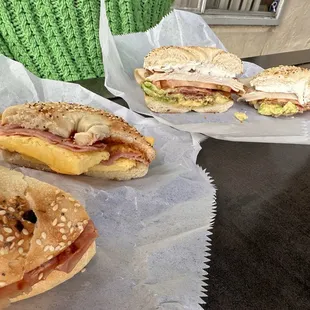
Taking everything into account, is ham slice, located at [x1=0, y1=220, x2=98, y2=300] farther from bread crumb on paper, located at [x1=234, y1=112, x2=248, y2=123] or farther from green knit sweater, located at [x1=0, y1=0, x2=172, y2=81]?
bread crumb on paper, located at [x1=234, y1=112, x2=248, y2=123]

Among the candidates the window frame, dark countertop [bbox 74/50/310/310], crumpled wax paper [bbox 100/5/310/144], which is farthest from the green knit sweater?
the window frame

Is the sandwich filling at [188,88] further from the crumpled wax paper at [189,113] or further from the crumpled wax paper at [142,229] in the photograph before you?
the crumpled wax paper at [142,229]

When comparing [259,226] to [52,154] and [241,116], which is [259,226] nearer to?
[52,154]

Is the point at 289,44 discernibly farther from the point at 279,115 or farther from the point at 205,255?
the point at 205,255

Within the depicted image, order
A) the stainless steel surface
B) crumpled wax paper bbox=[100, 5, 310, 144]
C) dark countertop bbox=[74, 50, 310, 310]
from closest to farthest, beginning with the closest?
1. dark countertop bbox=[74, 50, 310, 310]
2. crumpled wax paper bbox=[100, 5, 310, 144]
3. the stainless steel surface

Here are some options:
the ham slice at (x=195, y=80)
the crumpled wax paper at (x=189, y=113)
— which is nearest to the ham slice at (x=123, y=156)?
the crumpled wax paper at (x=189, y=113)

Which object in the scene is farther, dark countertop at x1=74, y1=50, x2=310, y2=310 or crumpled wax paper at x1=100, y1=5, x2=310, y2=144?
crumpled wax paper at x1=100, y1=5, x2=310, y2=144

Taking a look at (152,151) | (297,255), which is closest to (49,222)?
(152,151)
